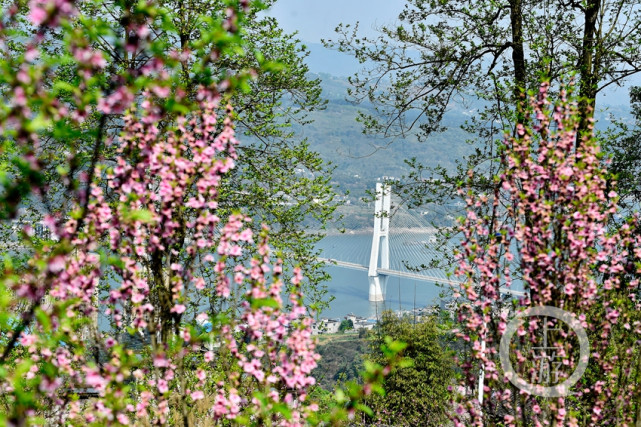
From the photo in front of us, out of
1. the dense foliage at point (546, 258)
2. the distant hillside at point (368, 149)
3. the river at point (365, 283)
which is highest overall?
the distant hillside at point (368, 149)

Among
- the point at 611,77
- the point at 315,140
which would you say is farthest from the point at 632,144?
the point at 315,140

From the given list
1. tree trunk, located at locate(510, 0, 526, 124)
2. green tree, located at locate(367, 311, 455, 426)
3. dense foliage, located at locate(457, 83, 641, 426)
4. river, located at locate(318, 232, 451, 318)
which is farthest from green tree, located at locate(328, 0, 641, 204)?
river, located at locate(318, 232, 451, 318)

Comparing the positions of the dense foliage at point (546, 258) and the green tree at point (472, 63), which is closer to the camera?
the dense foliage at point (546, 258)

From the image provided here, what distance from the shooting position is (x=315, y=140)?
110 meters

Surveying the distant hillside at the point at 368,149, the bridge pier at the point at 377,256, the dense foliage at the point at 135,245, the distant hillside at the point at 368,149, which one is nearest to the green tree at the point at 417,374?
the dense foliage at the point at 135,245

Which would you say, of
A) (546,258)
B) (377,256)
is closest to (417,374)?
(546,258)

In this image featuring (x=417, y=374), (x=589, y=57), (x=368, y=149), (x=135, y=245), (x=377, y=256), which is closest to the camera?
(x=135, y=245)

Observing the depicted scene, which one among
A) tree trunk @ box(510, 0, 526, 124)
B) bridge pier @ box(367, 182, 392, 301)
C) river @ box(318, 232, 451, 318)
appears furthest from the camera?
river @ box(318, 232, 451, 318)

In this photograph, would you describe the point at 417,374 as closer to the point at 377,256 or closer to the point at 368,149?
the point at 377,256

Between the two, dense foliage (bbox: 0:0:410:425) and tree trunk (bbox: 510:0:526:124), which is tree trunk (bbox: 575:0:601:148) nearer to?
tree trunk (bbox: 510:0:526:124)

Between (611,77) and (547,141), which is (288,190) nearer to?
(611,77)

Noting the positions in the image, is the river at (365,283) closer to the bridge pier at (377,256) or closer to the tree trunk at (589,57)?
the bridge pier at (377,256)

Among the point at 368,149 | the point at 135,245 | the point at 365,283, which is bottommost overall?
the point at 365,283

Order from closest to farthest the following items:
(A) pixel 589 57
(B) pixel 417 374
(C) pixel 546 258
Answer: (C) pixel 546 258 → (A) pixel 589 57 → (B) pixel 417 374
